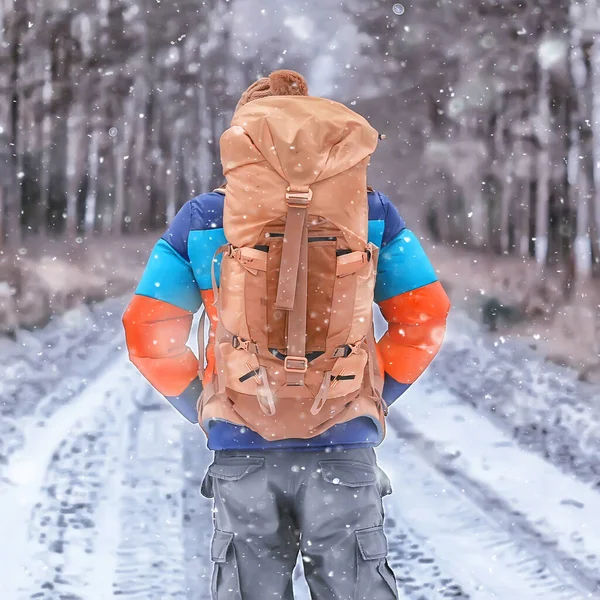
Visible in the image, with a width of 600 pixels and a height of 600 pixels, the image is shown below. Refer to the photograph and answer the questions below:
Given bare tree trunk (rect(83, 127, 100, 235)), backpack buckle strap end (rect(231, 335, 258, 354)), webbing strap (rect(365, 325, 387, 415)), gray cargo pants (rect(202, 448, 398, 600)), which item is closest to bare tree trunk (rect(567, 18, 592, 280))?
webbing strap (rect(365, 325, 387, 415))

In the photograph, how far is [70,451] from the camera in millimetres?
5922

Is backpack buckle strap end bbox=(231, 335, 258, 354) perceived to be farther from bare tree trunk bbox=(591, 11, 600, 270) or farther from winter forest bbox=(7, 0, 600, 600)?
bare tree trunk bbox=(591, 11, 600, 270)

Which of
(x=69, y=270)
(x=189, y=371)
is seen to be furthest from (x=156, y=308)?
(x=69, y=270)

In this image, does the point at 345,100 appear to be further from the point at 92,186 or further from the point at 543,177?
the point at 543,177

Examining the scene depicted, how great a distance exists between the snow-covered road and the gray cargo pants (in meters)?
1.79

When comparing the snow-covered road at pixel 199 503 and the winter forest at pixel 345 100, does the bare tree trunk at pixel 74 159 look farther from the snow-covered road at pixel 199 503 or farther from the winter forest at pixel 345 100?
the snow-covered road at pixel 199 503

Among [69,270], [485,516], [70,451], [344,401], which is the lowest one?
[69,270]

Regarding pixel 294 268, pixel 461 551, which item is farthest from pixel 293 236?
pixel 461 551

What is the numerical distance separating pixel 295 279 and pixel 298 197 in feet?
0.67

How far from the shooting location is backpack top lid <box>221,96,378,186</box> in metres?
1.80

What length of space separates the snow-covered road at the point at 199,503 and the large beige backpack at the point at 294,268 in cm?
206

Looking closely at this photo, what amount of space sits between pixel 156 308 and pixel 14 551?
259 centimetres

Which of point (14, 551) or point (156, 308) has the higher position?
point (156, 308)

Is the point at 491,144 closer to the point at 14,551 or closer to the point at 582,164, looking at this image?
the point at 582,164
